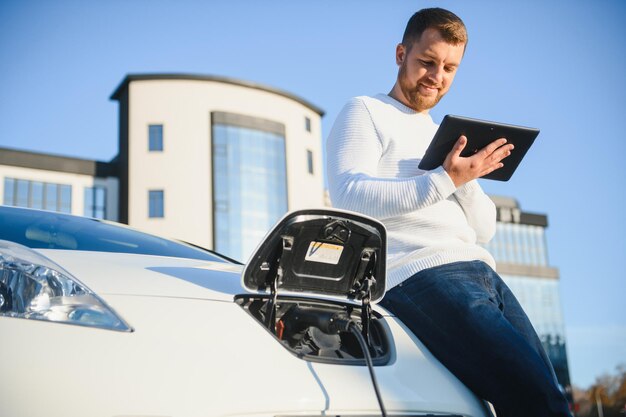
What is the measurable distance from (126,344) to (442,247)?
1.00 metres

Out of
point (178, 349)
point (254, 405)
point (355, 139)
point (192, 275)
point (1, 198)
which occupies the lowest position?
point (254, 405)

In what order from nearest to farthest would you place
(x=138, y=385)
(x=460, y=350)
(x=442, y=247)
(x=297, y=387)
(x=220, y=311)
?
(x=138, y=385) < (x=297, y=387) < (x=220, y=311) < (x=460, y=350) < (x=442, y=247)

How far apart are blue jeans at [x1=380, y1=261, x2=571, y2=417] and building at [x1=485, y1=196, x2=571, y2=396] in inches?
2268

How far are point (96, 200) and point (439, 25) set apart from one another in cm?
3785

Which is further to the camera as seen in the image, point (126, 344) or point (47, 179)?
point (47, 179)

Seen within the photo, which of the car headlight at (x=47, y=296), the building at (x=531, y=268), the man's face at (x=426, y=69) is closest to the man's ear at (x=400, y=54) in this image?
the man's face at (x=426, y=69)

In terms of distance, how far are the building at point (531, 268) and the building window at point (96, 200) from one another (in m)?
32.9

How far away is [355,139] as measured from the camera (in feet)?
7.43

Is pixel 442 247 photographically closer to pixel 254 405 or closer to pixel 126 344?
pixel 254 405

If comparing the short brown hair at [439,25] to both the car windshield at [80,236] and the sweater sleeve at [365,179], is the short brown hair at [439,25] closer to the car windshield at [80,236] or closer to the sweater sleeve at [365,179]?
the sweater sleeve at [365,179]

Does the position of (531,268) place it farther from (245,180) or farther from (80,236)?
(80,236)

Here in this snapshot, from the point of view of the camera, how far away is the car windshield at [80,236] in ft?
7.63

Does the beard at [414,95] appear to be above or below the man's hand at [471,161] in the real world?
above

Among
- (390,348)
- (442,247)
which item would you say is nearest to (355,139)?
(442,247)
